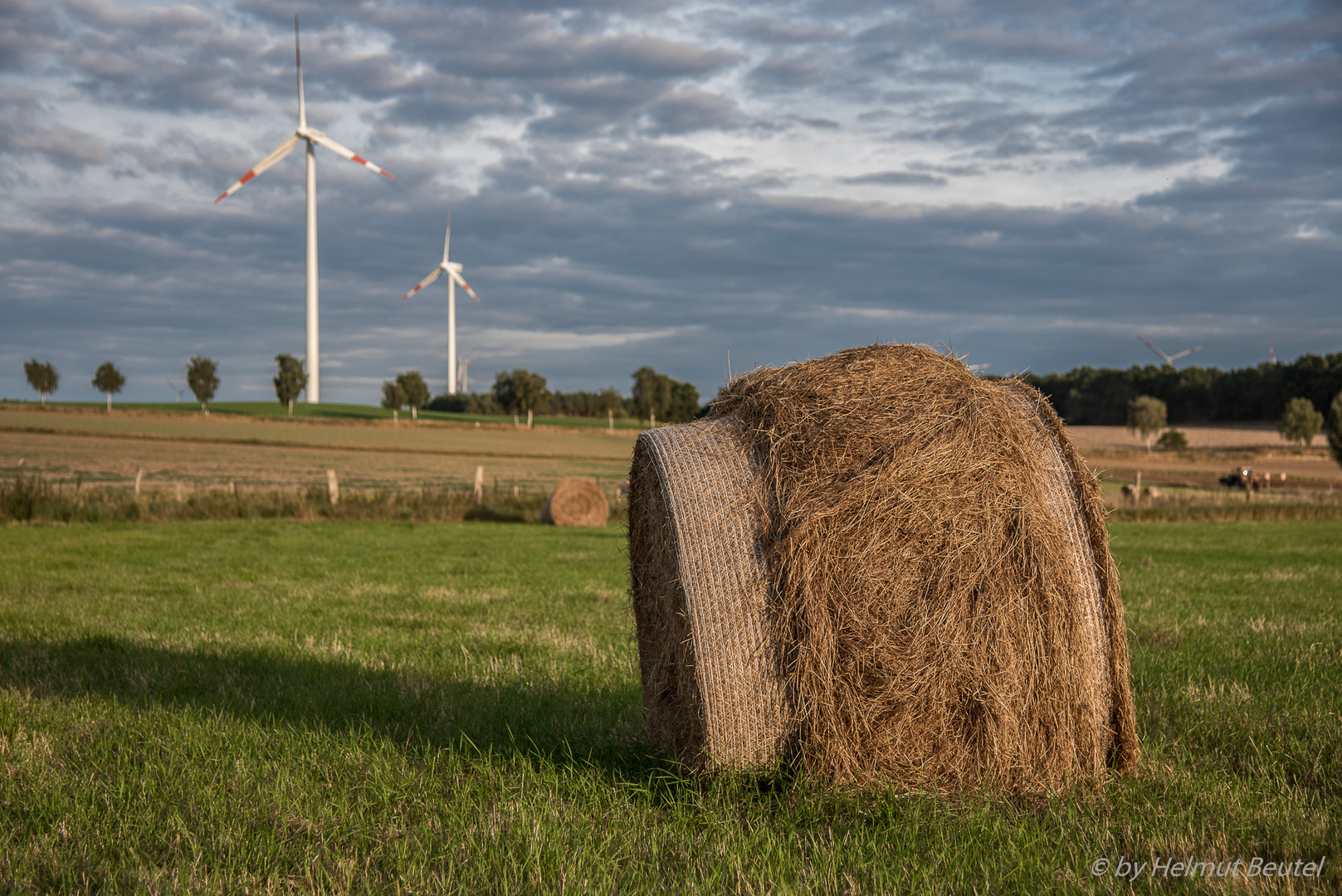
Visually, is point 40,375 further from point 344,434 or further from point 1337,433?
point 1337,433

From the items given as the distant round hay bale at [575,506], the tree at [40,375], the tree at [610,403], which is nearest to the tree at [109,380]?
the tree at [40,375]

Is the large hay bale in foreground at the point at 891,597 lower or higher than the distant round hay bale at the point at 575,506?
higher

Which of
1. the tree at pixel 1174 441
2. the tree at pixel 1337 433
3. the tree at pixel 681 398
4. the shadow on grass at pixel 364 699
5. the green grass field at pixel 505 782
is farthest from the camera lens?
the tree at pixel 681 398

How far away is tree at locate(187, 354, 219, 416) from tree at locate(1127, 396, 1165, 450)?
11966 centimetres

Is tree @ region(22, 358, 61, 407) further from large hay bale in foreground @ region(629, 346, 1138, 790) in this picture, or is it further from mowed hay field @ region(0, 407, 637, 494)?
large hay bale in foreground @ region(629, 346, 1138, 790)

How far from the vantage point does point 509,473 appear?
53219 mm

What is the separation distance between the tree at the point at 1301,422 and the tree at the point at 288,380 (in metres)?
119

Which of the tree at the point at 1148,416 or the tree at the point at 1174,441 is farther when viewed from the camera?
the tree at the point at 1148,416

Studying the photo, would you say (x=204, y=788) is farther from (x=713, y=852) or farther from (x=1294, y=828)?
(x=1294, y=828)

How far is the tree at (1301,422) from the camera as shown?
87750 millimetres

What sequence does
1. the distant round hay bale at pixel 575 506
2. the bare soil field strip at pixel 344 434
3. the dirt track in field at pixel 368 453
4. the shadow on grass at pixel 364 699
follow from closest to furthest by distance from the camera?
the shadow on grass at pixel 364 699 → the distant round hay bale at pixel 575 506 → the dirt track in field at pixel 368 453 → the bare soil field strip at pixel 344 434

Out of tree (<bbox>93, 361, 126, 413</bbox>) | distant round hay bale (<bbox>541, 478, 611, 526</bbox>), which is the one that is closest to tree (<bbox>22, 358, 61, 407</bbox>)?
tree (<bbox>93, 361, 126, 413</bbox>)

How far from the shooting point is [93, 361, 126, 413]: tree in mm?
124562

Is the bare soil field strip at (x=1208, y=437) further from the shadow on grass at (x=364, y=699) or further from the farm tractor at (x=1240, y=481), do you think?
the shadow on grass at (x=364, y=699)
